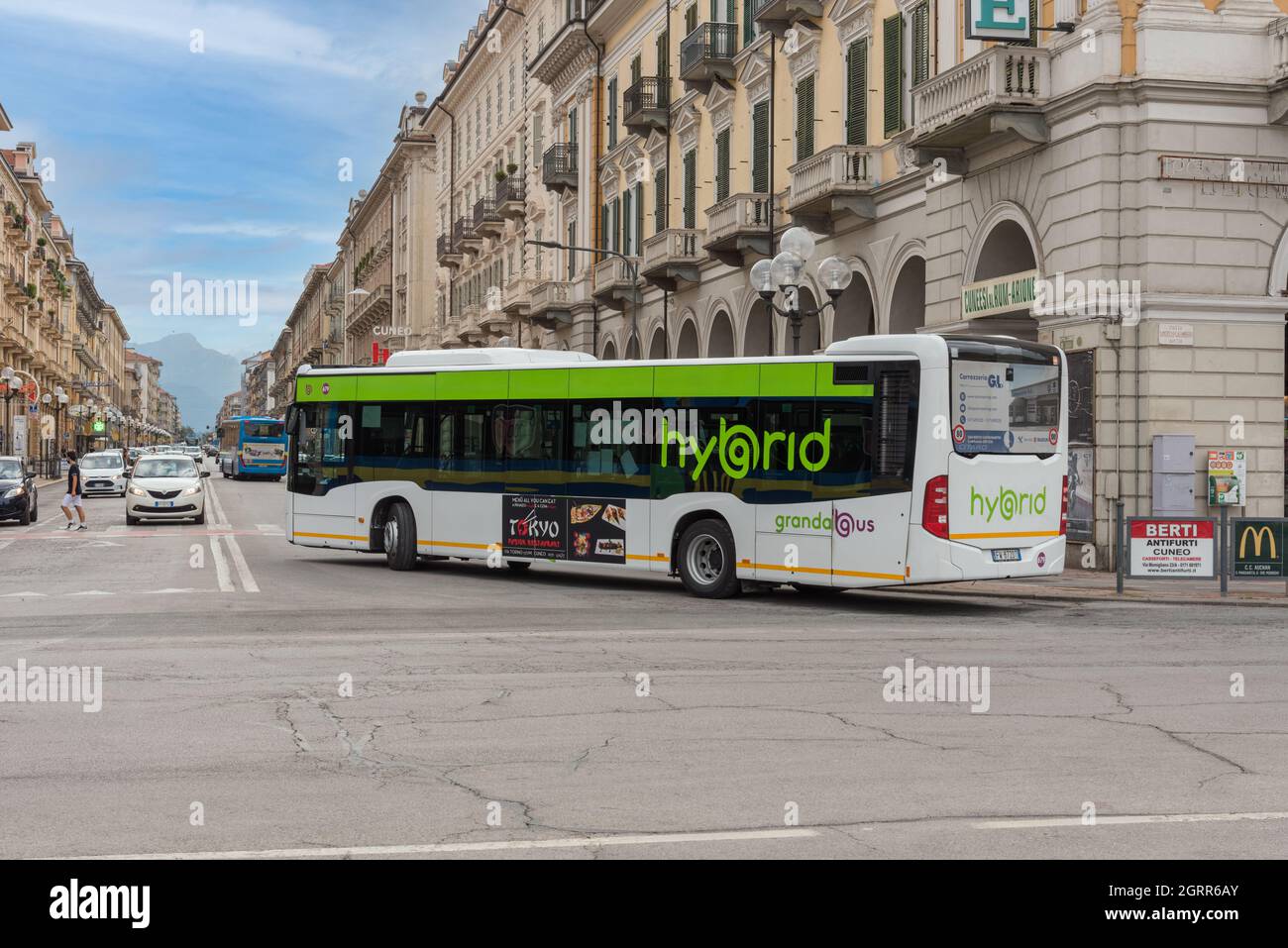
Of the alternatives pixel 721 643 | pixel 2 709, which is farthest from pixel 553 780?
pixel 721 643

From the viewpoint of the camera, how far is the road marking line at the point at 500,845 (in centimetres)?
572

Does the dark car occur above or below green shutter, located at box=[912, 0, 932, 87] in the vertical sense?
below

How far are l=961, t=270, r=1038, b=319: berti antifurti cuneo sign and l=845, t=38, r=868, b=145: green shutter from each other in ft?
19.3

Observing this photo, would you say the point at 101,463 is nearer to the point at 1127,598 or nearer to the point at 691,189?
the point at 691,189

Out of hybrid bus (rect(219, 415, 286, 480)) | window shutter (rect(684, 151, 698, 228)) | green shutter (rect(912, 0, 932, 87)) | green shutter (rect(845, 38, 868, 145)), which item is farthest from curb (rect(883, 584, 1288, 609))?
hybrid bus (rect(219, 415, 286, 480))

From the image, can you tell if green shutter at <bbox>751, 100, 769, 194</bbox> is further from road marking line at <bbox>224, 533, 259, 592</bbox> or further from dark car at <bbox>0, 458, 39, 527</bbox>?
dark car at <bbox>0, 458, 39, 527</bbox>

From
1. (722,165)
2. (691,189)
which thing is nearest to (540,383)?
(722,165)

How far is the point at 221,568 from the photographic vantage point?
72.0 feet

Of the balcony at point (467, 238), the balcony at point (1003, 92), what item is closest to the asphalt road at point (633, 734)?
the balcony at point (1003, 92)

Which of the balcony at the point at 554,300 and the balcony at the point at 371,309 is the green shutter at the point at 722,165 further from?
the balcony at the point at 371,309

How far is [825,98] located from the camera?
30922mm

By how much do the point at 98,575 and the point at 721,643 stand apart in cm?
1102

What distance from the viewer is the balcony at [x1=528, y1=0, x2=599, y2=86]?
47812 millimetres

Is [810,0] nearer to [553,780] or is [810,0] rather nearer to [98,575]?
[98,575]
